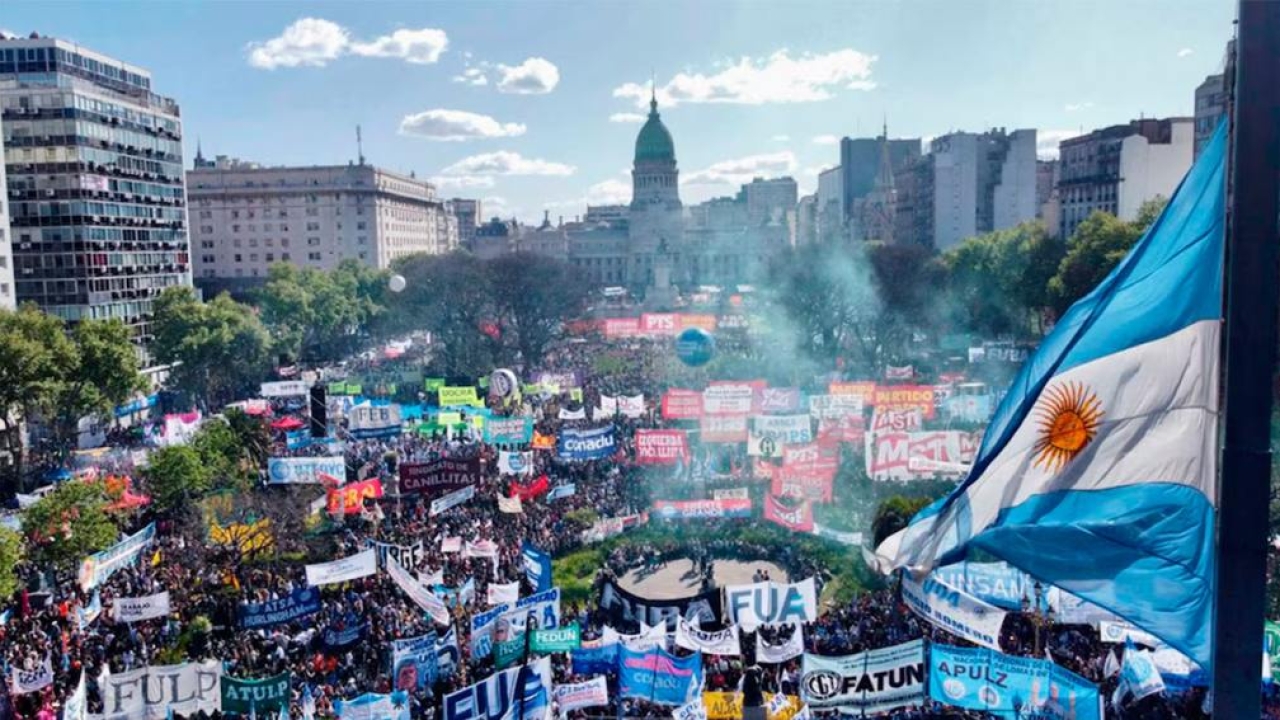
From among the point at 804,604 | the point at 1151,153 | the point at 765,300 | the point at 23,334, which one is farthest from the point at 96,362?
the point at 1151,153

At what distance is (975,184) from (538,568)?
347 ft

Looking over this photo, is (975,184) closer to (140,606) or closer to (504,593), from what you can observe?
(504,593)

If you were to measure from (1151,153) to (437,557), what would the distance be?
2783 inches

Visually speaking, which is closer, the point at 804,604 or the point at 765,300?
the point at 804,604

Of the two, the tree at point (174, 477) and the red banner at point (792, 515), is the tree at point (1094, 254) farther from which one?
the tree at point (174, 477)

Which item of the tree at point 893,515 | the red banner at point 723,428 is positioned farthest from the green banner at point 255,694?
the red banner at point 723,428

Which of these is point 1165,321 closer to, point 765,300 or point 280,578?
point 280,578

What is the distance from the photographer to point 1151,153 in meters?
79.8

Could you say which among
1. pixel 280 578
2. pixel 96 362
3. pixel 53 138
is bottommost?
pixel 280 578

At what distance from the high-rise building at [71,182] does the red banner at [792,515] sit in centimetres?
4590

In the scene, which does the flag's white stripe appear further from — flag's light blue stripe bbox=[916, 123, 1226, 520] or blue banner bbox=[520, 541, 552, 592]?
blue banner bbox=[520, 541, 552, 592]

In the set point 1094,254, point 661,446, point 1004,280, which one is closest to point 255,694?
point 661,446

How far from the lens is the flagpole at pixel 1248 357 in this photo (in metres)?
5.25

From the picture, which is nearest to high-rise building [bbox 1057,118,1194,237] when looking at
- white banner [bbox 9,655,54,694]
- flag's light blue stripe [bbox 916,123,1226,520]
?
white banner [bbox 9,655,54,694]
